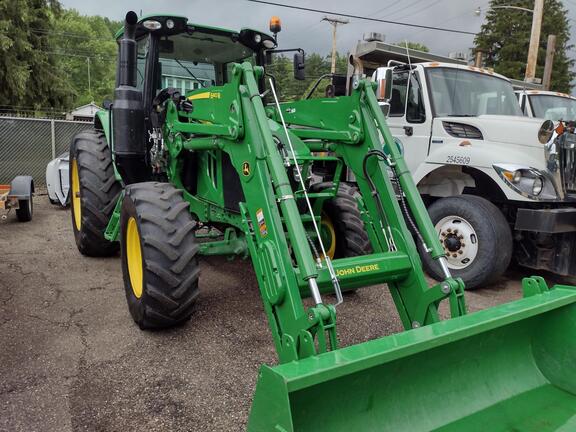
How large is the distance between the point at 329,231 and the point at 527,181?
7.67 ft

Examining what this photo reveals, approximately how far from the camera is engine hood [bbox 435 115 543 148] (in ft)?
17.8

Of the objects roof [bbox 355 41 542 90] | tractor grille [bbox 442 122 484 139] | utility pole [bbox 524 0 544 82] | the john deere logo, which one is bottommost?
the john deere logo

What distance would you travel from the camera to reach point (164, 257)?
3.34m

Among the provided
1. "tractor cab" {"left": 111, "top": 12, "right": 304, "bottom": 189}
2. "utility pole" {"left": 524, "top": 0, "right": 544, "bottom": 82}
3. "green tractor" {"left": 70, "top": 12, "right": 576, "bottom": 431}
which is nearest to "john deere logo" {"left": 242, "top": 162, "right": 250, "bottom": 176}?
"green tractor" {"left": 70, "top": 12, "right": 576, "bottom": 431}

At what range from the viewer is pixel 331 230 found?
467 cm

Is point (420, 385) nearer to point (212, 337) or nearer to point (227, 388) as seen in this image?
point (227, 388)

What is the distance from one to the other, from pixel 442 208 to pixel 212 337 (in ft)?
10.8

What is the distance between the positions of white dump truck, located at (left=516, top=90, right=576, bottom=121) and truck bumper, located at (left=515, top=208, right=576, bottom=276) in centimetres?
→ 377

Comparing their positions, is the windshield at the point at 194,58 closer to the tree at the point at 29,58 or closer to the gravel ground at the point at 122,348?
the gravel ground at the point at 122,348

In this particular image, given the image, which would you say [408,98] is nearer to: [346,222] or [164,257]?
[346,222]

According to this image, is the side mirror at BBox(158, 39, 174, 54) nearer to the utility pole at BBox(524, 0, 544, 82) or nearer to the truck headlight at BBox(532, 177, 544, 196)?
the truck headlight at BBox(532, 177, 544, 196)

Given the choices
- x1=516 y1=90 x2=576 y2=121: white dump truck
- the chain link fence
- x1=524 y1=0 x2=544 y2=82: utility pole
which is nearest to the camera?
x1=516 y1=90 x2=576 y2=121: white dump truck

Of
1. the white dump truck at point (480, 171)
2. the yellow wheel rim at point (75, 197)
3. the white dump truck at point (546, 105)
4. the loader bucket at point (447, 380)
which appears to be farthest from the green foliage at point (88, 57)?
the loader bucket at point (447, 380)

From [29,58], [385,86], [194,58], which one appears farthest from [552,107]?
[29,58]
